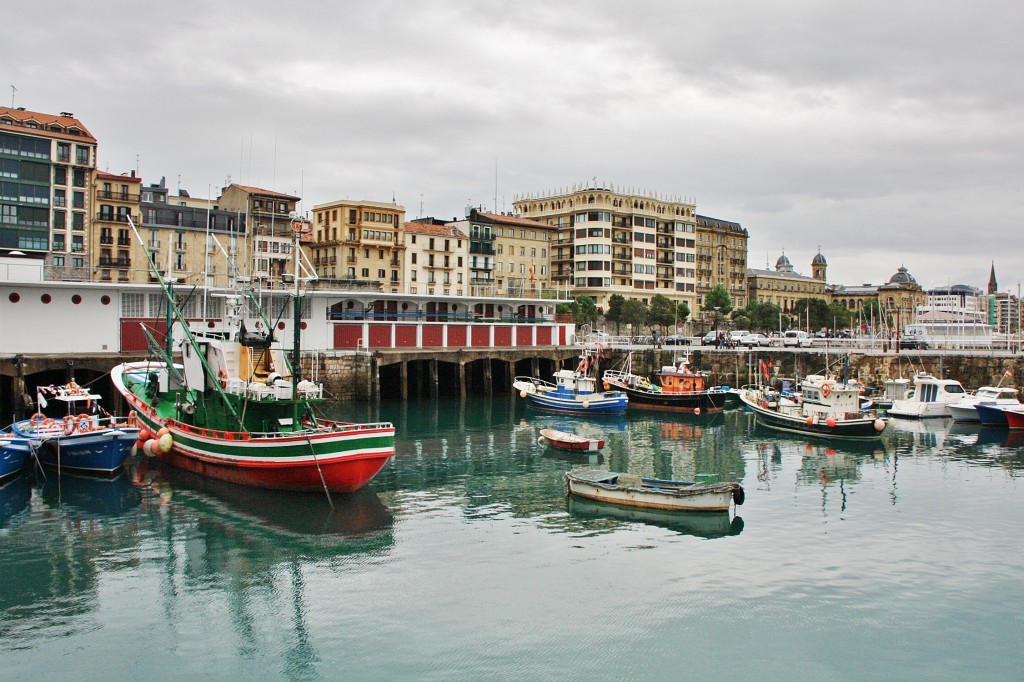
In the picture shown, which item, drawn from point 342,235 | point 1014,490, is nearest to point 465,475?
point 1014,490

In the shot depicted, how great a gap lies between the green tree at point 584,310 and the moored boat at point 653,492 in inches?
3284

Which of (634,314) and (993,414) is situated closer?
(993,414)

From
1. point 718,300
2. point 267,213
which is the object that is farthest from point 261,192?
point 718,300

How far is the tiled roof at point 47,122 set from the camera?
93.1 m

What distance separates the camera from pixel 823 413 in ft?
191

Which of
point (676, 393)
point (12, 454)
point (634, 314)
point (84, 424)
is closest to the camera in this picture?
point (12, 454)

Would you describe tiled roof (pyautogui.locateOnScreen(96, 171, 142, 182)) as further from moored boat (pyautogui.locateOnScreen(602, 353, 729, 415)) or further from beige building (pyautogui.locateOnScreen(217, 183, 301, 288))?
moored boat (pyautogui.locateOnScreen(602, 353, 729, 415))

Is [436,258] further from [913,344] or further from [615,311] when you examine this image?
[913,344]

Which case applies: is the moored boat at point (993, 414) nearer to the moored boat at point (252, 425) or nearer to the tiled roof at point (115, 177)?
the moored boat at point (252, 425)

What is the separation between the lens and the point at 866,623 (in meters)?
23.4

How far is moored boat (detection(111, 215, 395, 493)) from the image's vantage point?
3534 centimetres

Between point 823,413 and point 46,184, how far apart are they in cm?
8109

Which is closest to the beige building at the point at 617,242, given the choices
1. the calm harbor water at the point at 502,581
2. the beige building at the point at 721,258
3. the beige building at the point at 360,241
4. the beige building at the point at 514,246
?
the beige building at the point at 514,246

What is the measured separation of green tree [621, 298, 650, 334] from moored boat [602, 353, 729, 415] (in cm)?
5243
